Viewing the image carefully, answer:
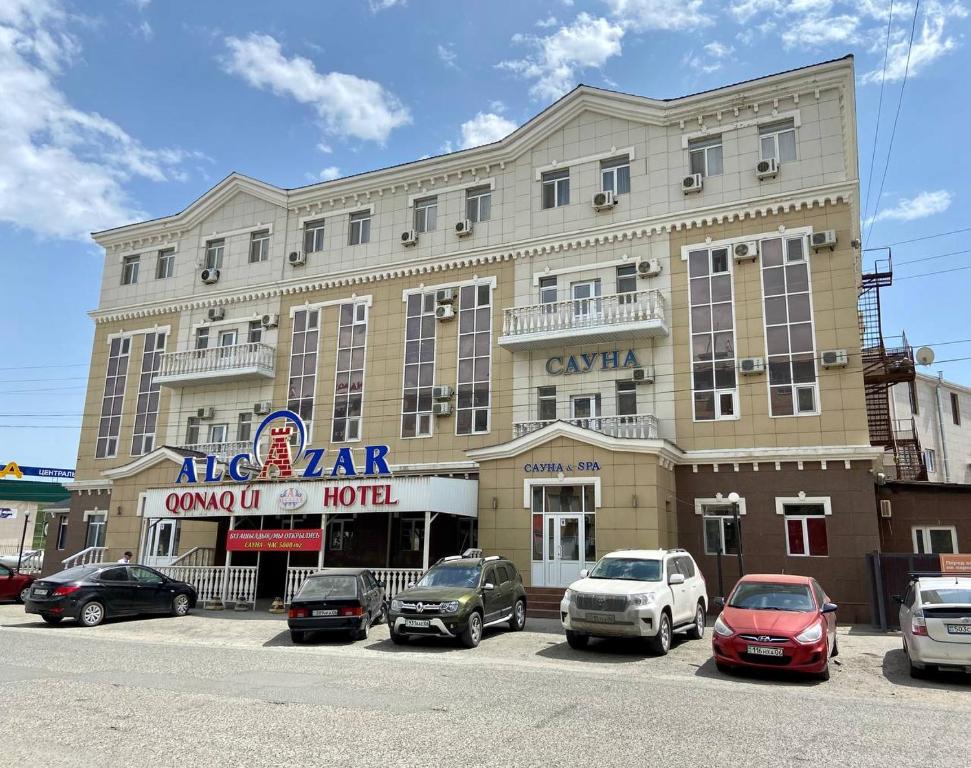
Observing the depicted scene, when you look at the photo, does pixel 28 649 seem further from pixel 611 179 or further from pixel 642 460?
pixel 611 179

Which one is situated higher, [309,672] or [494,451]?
[494,451]

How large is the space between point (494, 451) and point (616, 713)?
572 inches

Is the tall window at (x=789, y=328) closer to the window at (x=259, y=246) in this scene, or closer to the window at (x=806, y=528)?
the window at (x=806, y=528)

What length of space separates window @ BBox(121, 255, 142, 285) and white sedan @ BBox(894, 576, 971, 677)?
1350 inches

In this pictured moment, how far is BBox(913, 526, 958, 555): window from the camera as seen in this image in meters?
23.1

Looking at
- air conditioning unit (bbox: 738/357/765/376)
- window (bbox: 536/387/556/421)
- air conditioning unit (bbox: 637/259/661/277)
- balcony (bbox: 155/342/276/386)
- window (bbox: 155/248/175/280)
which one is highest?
window (bbox: 155/248/175/280)

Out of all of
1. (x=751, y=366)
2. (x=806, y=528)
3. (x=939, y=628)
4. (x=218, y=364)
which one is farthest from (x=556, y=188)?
(x=939, y=628)

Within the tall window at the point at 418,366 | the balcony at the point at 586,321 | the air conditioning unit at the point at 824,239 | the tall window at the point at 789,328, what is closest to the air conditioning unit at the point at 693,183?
the tall window at the point at 789,328

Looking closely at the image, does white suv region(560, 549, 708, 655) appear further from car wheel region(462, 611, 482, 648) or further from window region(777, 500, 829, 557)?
window region(777, 500, 829, 557)

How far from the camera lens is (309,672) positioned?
11.4m

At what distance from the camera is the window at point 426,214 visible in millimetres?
29388

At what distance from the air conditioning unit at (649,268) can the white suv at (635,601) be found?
11.5 meters

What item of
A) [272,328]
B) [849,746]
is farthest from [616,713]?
[272,328]

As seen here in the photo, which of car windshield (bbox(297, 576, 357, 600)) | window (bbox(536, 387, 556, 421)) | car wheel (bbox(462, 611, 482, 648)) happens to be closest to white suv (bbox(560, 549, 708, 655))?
car wheel (bbox(462, 611, 482, 648))
